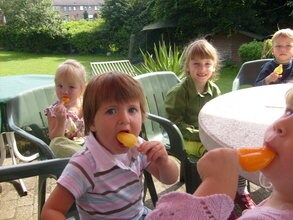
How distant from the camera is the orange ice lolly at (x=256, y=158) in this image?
28.5 inches

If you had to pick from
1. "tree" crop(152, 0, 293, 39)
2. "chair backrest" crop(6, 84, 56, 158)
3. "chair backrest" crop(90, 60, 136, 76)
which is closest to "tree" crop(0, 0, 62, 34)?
"tree" crop(152, 0, 293, 39)

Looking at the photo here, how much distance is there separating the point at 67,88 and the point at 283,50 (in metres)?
2.06

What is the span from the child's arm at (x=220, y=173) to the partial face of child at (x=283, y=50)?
2.80m

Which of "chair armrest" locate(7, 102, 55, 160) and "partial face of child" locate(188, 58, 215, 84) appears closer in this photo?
"chair armrest" locate(7, 102, 55, 160)

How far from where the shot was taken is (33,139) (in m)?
1.94

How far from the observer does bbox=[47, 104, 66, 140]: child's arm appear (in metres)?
2.11

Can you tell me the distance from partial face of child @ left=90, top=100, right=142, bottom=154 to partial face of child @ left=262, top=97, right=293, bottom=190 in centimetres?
66

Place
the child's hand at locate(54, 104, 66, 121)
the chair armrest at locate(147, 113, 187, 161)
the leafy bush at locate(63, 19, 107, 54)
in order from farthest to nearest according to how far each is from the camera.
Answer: the leafy bush at locate(63, 19, 107, 54), the chair armrest at locate(147, 113, 187, 161), the child's hand at locate(54, 104, 66, 121)

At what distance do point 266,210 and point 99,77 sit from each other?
87cm

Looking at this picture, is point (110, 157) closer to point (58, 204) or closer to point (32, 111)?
point (58, 204)

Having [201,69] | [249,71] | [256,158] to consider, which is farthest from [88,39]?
[256,158]

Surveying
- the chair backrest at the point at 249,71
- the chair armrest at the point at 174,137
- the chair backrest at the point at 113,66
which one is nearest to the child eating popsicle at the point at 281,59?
the chair backrest at the point at 249,71

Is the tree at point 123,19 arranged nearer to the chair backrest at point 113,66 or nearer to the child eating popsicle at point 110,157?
the chair backrest at point 113,66

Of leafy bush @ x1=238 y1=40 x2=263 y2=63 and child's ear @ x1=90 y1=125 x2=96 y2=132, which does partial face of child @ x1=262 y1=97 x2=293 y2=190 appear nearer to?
child's ear @ x1=90 y1=125 x2=96 y2=132
